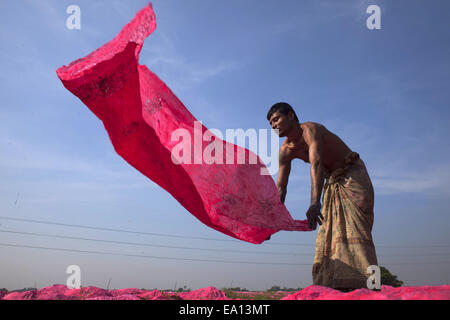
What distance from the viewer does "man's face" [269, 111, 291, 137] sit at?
4.18m

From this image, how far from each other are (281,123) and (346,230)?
1.50 m

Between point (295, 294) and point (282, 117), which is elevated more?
point (282, 117)

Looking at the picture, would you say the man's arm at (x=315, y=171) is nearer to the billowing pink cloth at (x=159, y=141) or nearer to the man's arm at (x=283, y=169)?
the billowing pink cloth at (x=159, y=141)

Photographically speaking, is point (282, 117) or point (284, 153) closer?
point (282, 117)

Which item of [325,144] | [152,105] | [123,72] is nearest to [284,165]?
[325,144]

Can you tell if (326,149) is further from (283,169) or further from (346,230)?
(346,230)

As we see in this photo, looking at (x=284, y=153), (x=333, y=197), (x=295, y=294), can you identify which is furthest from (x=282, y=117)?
(x=295, y=294)

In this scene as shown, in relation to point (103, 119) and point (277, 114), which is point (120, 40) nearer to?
point (103, 119)

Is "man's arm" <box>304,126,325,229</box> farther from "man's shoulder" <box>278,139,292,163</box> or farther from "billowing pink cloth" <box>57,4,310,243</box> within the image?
"man's shoulder" <box>278,139,292,163</box>

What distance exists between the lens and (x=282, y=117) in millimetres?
4184

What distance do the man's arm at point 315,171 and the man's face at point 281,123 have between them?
0.82 ft

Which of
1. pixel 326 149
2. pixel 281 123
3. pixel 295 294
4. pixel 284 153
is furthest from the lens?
pixel 284 153

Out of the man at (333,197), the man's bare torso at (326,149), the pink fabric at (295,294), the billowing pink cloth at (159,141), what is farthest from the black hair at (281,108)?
the pink fabric at (295,294)

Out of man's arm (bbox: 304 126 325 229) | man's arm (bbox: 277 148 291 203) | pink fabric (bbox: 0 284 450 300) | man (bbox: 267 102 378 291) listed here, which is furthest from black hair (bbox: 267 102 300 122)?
pink fabric (bbox: 0 284 450 300)
